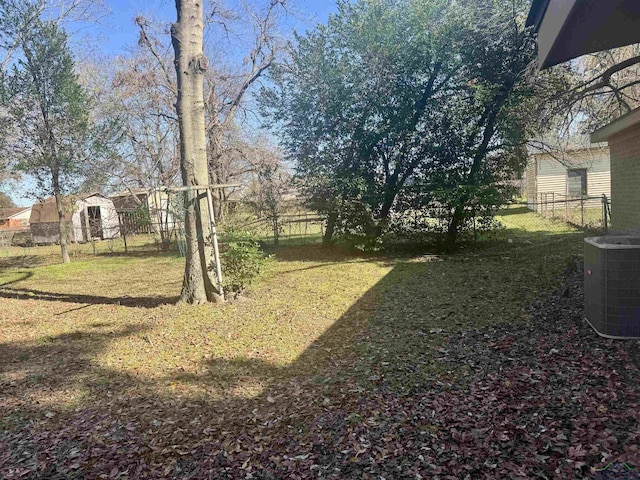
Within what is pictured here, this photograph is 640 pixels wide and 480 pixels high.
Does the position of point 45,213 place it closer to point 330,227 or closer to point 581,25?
point 330,227

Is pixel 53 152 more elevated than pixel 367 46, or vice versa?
pixel 367 46

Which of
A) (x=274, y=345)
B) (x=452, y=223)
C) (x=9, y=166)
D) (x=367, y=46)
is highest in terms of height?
(x=367, y=46)

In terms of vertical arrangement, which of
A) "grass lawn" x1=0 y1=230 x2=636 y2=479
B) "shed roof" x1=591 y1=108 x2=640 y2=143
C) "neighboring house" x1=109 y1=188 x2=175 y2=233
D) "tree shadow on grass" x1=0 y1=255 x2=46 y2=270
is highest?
"shed roof" x1=591 y1=108 x2=640 y2=143

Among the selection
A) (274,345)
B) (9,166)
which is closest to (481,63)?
(274,345)

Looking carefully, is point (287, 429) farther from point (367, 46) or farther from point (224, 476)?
point (367, 46)

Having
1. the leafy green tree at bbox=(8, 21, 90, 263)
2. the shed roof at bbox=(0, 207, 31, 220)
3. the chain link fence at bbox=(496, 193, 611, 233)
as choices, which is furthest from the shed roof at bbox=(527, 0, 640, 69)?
the shed roof at bbox=(0, 207, 31, 220)

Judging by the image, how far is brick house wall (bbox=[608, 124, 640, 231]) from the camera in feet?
23.5

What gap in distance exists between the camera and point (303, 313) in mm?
5742

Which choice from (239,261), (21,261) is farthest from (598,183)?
(21,261)

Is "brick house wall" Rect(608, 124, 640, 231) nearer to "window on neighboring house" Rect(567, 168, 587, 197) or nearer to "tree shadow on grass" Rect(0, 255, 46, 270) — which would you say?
"window on neighboring house" Rect(567, 168, 587, 197)

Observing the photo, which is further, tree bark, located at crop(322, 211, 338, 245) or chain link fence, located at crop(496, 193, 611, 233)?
chain link fence, located at crop(496, 193, 611, 233)

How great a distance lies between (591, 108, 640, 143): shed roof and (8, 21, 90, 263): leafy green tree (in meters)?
13.2

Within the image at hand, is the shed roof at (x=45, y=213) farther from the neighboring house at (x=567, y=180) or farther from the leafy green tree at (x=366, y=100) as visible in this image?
the neighboring house at (x=567, y=180)

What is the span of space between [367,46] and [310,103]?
2.06 m
